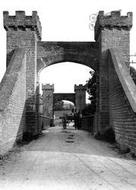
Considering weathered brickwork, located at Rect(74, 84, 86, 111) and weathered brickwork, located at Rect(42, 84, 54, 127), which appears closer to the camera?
weathered brickwork, located at Rect(42, 84, 54, 127)

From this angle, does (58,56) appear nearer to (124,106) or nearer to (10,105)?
(10,105)

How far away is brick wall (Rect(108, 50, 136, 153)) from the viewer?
36.0 feet

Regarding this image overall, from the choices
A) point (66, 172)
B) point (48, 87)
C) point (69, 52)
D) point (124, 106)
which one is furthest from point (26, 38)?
point (48, 87)

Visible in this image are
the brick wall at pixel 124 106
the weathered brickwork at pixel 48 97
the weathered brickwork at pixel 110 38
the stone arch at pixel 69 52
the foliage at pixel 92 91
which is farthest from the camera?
the weathered brickwork at pixel 48 97

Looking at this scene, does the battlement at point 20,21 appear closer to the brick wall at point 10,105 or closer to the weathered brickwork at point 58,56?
the weathered brickwork at point 58,56

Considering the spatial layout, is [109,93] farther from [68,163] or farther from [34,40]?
[68,163]

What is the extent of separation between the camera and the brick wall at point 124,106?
11.0m

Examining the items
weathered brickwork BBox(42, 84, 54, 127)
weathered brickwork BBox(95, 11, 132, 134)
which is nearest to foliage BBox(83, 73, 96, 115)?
weathered brickwork BBox(95, 11, 132, 134)

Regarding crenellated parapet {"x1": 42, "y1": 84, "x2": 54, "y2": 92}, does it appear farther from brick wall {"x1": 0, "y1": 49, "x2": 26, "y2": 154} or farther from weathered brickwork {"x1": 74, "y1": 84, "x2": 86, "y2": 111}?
brick wall {"x1": 0, "y1": 49, "x2": 26, "y2": 154}

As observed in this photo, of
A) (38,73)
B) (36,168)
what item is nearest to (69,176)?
(36,168)

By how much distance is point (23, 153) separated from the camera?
1128 cm

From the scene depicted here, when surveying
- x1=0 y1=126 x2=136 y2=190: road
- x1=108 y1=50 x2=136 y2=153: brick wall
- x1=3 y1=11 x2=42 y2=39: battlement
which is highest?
x1=3 y1=11 x2=42 y2=39: battlement

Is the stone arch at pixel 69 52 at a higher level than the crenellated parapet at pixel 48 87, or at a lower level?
lower

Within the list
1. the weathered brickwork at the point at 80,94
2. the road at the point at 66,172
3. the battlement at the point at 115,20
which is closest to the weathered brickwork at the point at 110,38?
the battlement at the point at 115,20
